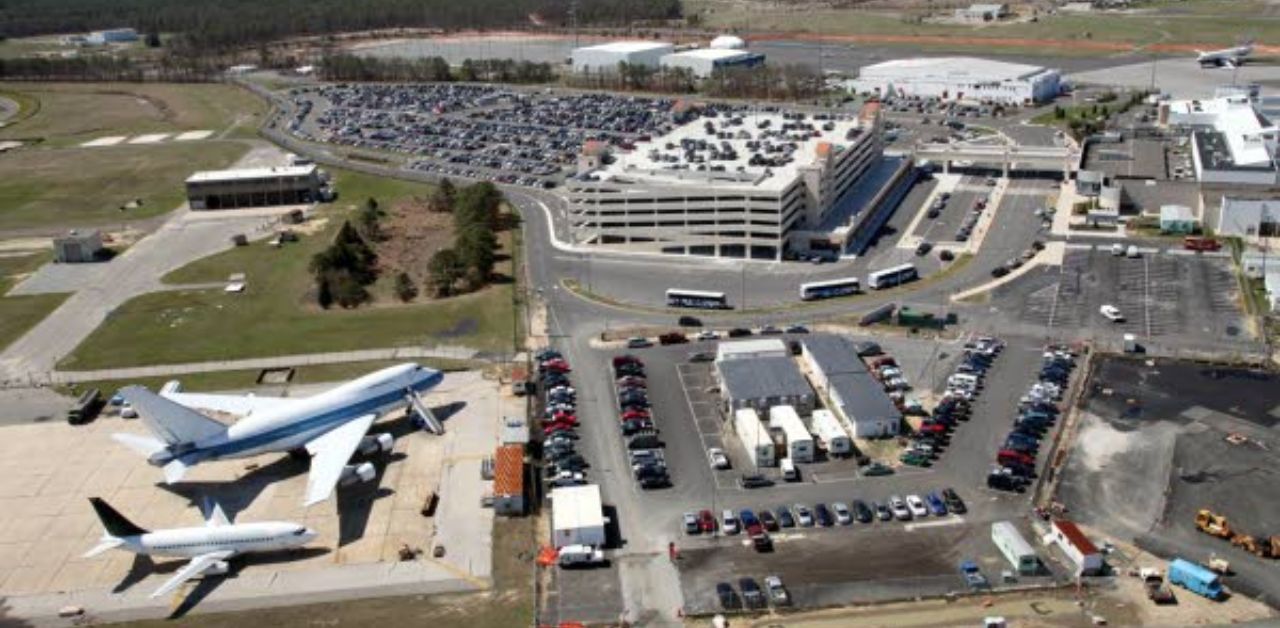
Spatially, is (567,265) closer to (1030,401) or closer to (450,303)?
(450,303)

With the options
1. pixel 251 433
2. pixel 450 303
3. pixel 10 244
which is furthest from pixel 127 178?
pixel 251 433

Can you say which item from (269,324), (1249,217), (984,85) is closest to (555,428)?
(269,324)

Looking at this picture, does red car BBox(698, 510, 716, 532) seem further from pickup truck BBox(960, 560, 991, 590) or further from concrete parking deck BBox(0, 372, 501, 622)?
pickup truck BBox(960, 560, 991, 590)

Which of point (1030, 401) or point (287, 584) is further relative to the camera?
point (1030, 401)

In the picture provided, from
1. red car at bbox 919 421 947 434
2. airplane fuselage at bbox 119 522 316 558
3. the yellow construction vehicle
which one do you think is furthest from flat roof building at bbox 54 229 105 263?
the yellow construction vehicle

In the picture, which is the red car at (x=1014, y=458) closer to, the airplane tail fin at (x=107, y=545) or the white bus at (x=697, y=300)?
the white bus at (x=697, y=300)

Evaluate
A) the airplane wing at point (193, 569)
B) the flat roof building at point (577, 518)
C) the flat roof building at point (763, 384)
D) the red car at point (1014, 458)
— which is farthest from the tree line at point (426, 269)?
the red car at point (1014, 458)
